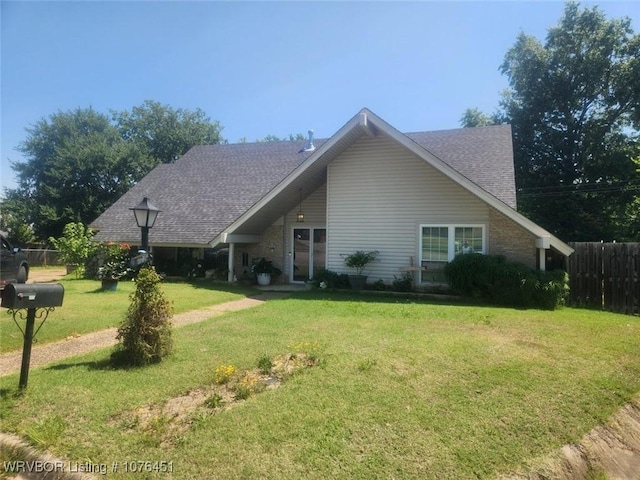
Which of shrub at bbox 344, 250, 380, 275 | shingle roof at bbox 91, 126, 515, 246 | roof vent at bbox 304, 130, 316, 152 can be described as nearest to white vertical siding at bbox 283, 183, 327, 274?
shingle roof at bbox 91, 126, 515, 246

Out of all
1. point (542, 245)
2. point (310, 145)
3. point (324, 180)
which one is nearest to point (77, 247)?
point (324, 180)

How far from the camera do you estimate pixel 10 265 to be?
36.9ft

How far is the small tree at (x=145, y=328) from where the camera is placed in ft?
16.8

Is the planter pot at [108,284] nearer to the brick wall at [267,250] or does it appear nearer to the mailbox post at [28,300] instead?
the brick wall at [267,250]

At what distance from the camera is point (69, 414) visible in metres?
3.75

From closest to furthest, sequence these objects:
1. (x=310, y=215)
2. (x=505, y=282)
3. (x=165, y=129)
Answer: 1. (x=505, y=282)
2. (x=310, y=215)
3. (x=165, y=129)

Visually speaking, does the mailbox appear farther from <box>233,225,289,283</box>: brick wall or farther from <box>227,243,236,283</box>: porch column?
<box>233,225,289,283</box>: brick wall

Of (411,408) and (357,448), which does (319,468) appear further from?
(411,408)

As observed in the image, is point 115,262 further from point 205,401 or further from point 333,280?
point 205,401

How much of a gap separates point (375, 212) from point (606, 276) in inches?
265

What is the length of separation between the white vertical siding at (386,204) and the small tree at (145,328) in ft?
28.6

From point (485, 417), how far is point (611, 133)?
29214 mm

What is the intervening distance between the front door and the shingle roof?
2.27 m

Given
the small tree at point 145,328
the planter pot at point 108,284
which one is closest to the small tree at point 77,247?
the planter pot at point 108,284
